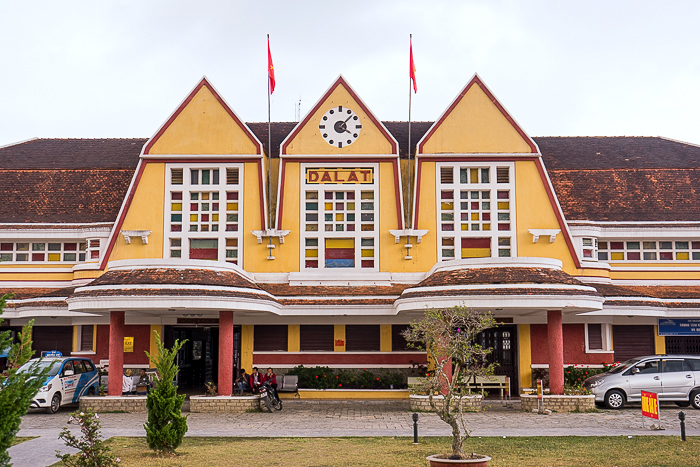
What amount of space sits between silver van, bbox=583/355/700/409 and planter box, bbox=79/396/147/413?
13920 millimetres

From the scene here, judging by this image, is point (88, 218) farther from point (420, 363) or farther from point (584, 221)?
point (584, 221)

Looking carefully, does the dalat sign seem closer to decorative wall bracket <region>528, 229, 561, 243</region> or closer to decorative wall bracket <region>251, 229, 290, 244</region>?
decorative wall bracket <region>251, 229, 290, 244</region>

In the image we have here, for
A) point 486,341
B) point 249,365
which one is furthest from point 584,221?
point 249,365

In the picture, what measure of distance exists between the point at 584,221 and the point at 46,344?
69.0 feet

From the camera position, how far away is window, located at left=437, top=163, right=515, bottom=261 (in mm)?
26422

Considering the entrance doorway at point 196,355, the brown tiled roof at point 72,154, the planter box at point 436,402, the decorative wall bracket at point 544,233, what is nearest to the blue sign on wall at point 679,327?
the decorative wall bracket at point 544,233

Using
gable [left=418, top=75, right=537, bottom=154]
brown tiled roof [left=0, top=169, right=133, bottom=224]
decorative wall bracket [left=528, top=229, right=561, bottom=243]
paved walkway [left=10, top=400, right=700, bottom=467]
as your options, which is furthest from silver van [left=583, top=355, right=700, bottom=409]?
brown tiled roof [left=0, top=169, right=133, bottom=224]

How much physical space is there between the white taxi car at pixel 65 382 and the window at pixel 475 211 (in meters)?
12.9

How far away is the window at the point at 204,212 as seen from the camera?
26.5 m

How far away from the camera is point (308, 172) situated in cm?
2680

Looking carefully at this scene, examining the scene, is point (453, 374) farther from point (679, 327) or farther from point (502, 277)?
point (679, 327)

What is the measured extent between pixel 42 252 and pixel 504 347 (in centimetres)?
1818

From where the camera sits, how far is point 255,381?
23.2 meters

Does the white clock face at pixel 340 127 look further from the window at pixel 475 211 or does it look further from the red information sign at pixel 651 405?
the red information sign at pixel 651 405
